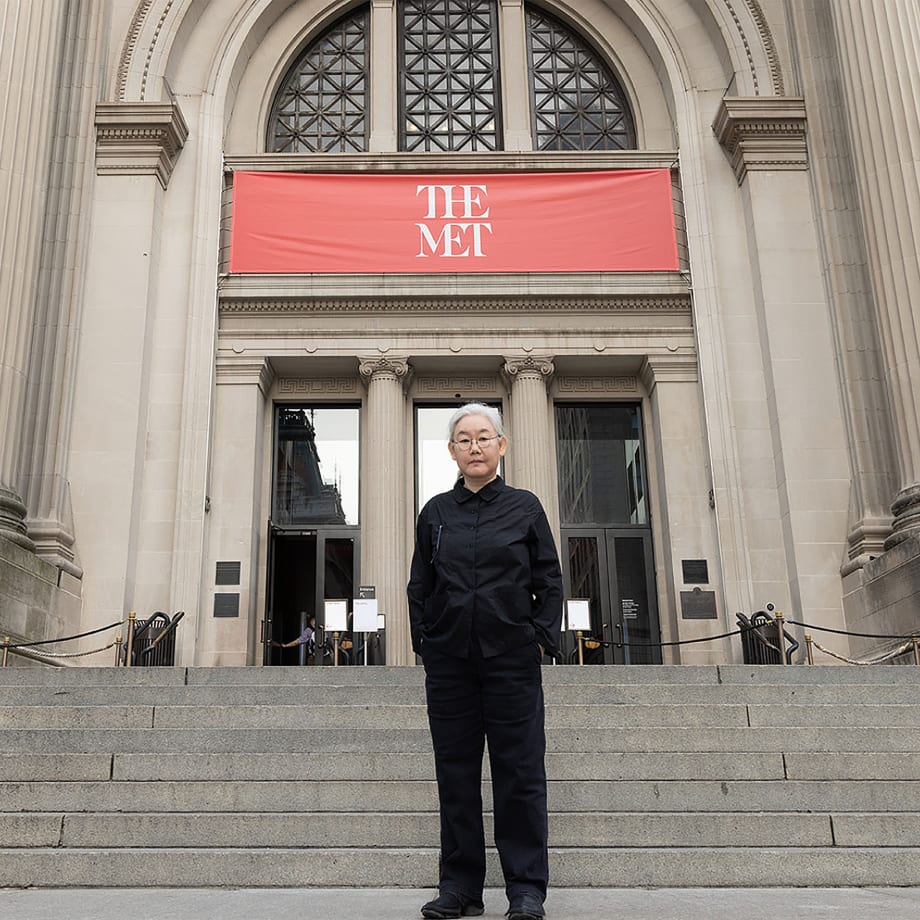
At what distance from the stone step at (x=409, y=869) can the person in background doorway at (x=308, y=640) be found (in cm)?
1200

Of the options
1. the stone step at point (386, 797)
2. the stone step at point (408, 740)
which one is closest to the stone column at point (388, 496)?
the stone step at point (408, 740)

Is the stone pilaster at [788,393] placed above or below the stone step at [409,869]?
above

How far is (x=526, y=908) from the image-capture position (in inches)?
154

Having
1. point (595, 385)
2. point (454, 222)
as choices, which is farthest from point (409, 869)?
point (454, 222)

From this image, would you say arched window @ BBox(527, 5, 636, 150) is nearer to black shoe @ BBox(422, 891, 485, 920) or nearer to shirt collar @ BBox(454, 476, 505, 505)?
shirt collar @ BBox(454, 476, 505, 505)

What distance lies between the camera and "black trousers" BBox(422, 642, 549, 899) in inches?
163

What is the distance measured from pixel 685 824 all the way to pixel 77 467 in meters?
14.0

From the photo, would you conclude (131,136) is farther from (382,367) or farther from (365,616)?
(365,616)

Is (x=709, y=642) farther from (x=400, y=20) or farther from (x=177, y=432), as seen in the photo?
(x=400, y=20)

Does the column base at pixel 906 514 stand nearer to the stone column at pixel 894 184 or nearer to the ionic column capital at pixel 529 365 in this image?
the stone column at pixel 894 184

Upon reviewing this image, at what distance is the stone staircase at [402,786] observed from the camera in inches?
199

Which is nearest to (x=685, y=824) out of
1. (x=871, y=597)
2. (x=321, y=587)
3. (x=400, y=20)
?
(x=871, y=597)

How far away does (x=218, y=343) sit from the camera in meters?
18.8

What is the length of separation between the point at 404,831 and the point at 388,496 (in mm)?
12591
